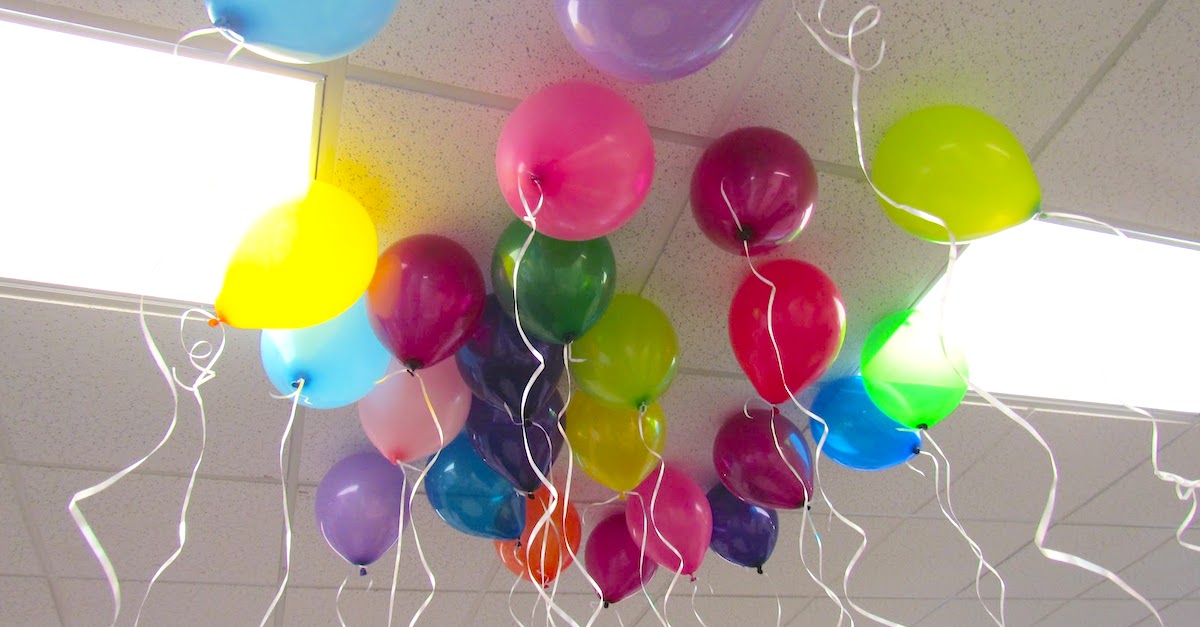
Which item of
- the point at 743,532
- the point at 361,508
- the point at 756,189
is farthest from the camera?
the point at 743,532

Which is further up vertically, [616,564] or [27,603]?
Answer: [616,564]

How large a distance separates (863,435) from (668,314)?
0.47 meters

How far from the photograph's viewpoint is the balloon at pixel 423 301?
1.12 meters

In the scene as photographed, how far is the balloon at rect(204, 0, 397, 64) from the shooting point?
0.82m

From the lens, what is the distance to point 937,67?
1188 millimetres

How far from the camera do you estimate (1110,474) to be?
2057mm

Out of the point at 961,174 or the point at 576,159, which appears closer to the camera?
the point at 576,159

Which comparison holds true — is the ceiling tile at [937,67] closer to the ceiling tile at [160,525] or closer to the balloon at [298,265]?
the balloon at [298,265]

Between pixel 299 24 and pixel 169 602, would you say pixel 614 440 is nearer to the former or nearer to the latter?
pixel 299 24

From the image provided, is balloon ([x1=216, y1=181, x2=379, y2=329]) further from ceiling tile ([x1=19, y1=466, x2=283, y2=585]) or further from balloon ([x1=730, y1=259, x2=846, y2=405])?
ceiling tile ([x1=19, y1=466, x2=283, y2=585])

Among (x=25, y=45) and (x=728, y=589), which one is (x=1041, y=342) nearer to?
(x=728, y=589)

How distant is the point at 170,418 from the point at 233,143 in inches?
25.5

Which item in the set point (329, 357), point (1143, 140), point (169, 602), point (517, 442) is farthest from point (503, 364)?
point (169, 602)

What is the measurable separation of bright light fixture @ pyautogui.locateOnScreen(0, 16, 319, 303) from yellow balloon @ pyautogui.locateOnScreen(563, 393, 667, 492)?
659 mm
